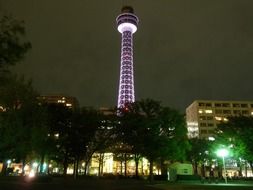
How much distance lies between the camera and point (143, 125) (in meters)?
45.2

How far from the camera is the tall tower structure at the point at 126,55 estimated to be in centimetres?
11856

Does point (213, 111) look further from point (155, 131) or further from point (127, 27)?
point (155, 131)

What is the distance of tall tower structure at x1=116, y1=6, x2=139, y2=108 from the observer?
11856 cm

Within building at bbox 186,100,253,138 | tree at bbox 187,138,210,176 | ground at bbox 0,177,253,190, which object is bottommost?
ground at bbox 0,177,253,190

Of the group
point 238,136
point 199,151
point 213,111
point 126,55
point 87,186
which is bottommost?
point 87,186

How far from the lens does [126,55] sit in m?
127

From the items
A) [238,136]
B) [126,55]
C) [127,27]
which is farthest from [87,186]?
[127,27]

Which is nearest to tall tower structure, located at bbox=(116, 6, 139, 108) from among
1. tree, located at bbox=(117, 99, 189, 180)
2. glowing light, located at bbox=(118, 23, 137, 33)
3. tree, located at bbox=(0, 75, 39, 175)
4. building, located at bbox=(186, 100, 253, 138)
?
glowing light, located at bbox=(118, 23, 137, 33)

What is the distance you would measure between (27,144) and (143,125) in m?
19.4

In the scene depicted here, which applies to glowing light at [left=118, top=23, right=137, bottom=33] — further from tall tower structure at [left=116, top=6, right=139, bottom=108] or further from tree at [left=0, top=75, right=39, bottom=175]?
tree at [left=0, top=75, right=39, bottom=175]

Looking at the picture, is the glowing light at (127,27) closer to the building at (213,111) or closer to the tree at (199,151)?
the building at (213,111)

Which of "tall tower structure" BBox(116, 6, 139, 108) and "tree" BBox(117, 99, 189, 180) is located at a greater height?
"tall tower structure" BBox(116, 6, 139, 108)

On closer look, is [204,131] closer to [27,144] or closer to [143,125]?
[143,125]

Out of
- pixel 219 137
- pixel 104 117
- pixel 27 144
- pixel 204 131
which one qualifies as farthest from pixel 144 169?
pixel 27 144
